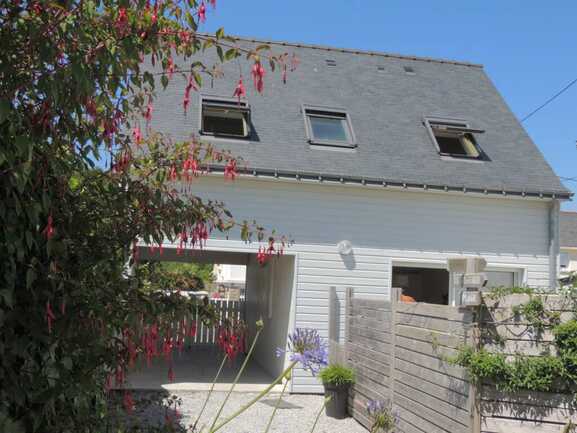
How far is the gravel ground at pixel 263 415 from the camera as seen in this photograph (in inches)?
282

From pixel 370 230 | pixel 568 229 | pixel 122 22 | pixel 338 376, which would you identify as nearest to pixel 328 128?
pixel 370 230

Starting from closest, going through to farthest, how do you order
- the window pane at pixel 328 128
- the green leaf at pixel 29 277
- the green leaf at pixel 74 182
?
1. the green leaf at pixel 29 277
2. the green leaf at pixel 74 182
3. the window pane at pixel 328 128

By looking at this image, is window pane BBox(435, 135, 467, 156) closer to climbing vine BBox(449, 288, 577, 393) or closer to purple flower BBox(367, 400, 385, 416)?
climbing vine BBox(449, 288, 577, 393)

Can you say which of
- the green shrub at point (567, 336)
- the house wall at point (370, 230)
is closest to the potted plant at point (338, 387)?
the house wall at point (370, 230)

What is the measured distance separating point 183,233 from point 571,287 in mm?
3225

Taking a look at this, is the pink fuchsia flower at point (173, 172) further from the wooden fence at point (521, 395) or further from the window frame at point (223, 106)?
the window frame at point (223, 106)

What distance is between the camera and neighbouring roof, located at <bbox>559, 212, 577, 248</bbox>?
28.8 metres

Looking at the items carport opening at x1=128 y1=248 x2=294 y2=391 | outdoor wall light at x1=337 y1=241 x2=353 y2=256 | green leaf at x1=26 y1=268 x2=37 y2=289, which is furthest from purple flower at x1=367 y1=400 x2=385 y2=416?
outdoor wall light at x1=337 y1=241 x2=353 y2=256

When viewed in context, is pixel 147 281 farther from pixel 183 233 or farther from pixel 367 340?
pixel 367 340

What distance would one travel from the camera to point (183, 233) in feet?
8.29

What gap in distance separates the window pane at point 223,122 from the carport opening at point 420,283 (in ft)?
20.1

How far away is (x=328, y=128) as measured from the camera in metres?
11.2

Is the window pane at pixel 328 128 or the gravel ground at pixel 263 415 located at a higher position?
the window pane at pixel 328 128

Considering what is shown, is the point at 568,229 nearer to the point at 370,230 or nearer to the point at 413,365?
the point at 370,230
